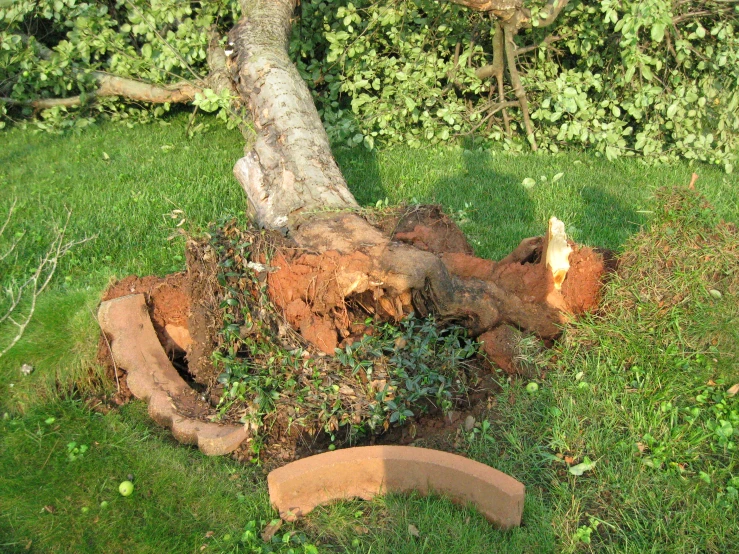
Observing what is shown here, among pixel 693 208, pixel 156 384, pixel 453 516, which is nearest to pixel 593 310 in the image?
pixel 693 208

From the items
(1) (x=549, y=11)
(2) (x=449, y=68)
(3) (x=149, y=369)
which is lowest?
(3) (x=149, y=369)

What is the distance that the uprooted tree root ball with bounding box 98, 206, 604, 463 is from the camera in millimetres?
3178

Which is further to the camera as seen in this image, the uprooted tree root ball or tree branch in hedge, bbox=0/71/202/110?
tree branch in hedge, bbox=0/71/202/110

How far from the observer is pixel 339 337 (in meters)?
3.40

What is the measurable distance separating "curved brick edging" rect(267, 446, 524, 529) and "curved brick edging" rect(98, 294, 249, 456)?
0.46 metres

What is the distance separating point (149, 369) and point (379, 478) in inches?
53.9

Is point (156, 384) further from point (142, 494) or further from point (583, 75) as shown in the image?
point (583, 75)

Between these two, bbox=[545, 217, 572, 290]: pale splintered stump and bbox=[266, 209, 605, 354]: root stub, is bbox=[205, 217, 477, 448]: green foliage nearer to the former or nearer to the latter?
bbox=[266, 209, 605, 354]: root stub

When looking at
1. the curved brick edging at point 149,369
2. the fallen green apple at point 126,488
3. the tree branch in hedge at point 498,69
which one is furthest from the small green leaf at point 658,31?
the fallen green apple at point 126,488

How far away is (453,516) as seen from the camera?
2.75 m

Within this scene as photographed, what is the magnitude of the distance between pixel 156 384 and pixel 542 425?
1.87 m

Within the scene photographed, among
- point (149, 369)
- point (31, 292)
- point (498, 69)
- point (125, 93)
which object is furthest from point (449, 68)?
point (149, 369)

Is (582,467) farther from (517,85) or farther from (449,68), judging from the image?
(449,68)

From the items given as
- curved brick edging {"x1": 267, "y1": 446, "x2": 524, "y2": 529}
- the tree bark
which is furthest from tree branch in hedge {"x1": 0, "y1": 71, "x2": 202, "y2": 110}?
curved brick edging {"x1": 267, "y1": 446, "x2": 524, "y2": 529}
